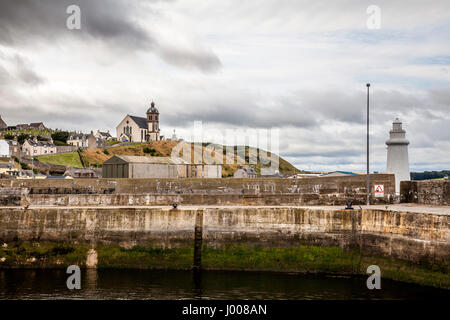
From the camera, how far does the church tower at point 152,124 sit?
132 meters

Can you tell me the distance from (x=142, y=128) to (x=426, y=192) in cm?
11102

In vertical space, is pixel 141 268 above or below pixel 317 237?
below

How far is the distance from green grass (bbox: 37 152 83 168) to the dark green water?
69221 mm

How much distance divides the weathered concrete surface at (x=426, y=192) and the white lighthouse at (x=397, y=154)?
0.83 m

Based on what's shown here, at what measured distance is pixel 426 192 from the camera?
96.9 ft

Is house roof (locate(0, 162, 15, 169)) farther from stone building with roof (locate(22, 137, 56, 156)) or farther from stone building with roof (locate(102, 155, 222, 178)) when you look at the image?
stone building with roof (locate(102, 155, 222, 178))

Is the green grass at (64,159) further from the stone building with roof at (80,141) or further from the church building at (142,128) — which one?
the church building at (142,128)

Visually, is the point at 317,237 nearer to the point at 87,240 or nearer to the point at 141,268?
the point at 141,268

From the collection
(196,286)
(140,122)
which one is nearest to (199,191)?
(196,286)

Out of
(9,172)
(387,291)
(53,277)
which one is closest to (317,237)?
(387,291)

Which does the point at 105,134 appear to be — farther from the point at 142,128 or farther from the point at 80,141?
the point at 142,128

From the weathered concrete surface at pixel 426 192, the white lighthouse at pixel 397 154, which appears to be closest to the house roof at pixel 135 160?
the white lighthouse at pixel 397 154

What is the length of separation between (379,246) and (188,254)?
38.0ft
